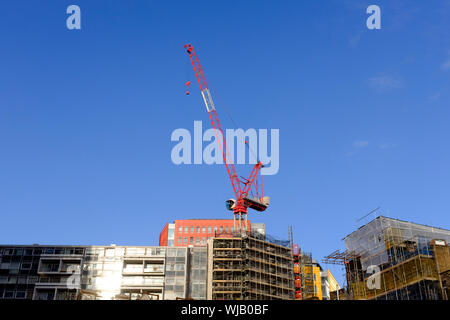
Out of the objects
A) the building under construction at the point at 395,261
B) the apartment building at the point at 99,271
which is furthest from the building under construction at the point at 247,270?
the building under construction at the point at 395,261

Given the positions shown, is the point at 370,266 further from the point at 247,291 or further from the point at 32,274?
the point at 32,274

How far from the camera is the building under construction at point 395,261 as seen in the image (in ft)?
234

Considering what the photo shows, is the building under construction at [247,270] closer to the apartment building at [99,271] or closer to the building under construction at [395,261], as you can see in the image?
the apartment building at [99,271]

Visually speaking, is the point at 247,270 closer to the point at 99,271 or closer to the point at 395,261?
the point at 99,271

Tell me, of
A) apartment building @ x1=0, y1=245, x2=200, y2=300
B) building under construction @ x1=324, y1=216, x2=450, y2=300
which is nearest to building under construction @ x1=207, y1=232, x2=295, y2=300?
apartment building @ x1=0, y1=245, x2=200, y2=300

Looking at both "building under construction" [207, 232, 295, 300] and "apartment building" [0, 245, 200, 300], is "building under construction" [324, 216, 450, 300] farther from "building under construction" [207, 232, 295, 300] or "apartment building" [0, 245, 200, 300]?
"apartment building" [0, 245, 200, 300]

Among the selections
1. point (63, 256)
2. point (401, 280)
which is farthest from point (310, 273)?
point (401, 280)

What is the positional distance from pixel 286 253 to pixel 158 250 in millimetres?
36282

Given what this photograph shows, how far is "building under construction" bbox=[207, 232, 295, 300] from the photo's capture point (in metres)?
129

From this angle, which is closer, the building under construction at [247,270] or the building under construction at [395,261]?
the building under construction at [395,261]

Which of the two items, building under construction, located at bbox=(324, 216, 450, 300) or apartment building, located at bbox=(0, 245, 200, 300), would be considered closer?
building under construction, located at bbox=(324, 216, 450, 300)

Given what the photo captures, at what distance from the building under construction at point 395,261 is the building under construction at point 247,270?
37.8m

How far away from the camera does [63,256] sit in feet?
445

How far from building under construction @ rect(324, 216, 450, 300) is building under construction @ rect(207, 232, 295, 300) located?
124 feet
